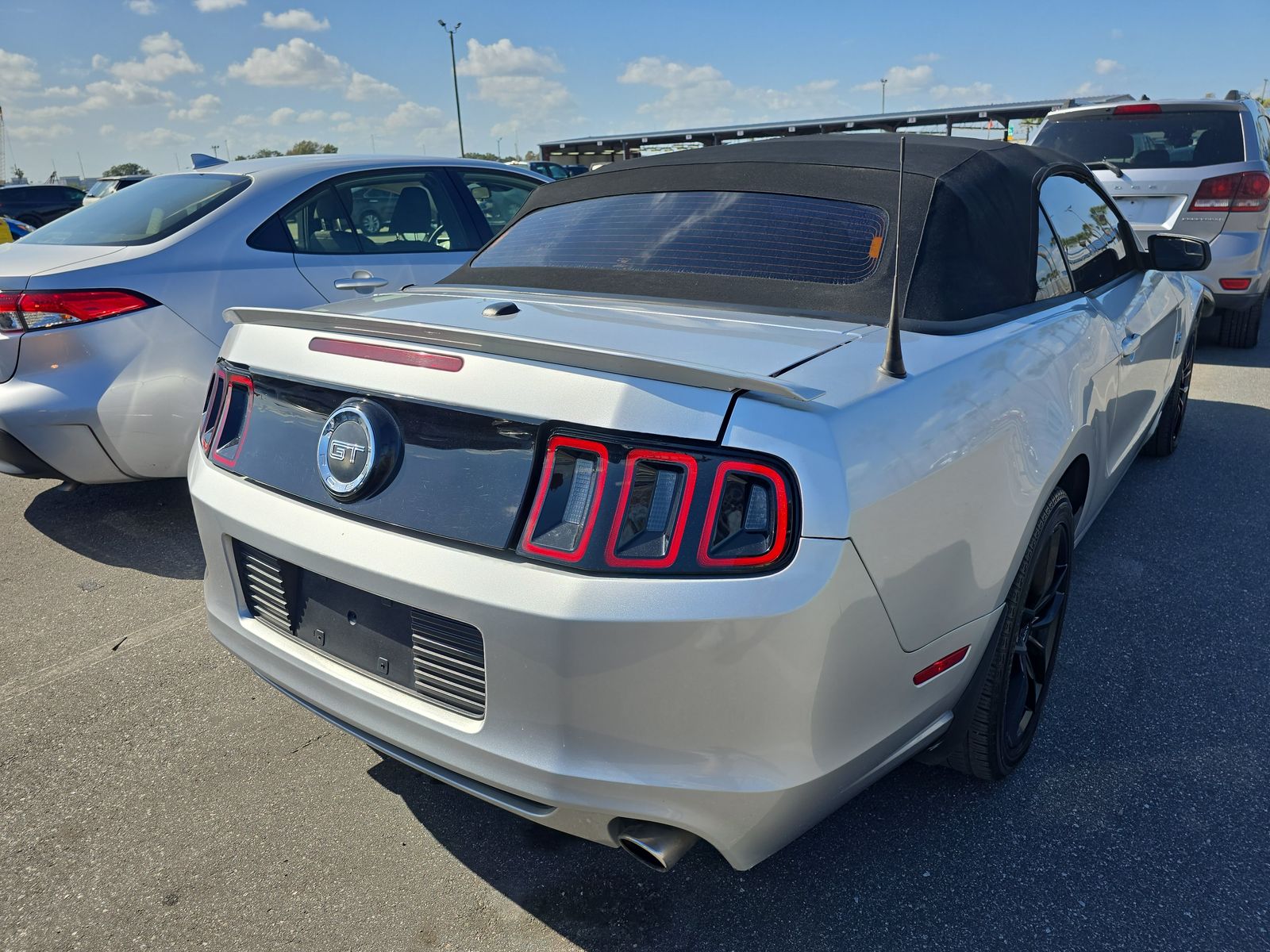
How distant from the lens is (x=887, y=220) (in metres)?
2.37

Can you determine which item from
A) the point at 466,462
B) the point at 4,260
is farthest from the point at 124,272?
the point at 466,462

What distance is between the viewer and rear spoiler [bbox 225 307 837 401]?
1.56 m

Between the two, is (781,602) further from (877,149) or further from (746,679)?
(877,149)

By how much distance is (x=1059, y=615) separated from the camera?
258 cm

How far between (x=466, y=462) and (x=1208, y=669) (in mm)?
2452

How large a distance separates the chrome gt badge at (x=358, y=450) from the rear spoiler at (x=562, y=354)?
169mm

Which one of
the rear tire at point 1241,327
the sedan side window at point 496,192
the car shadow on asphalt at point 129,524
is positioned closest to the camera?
the car shadow on asphalt at point 129,524

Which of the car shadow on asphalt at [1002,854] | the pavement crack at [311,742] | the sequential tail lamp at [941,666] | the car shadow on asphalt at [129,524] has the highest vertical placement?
the sequential tail lamp at [941,666]

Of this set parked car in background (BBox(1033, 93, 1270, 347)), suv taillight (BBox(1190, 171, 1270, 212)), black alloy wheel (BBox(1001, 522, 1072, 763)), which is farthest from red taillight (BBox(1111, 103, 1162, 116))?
black alloy wheel (BBox(1001, 522, 1072, 763))

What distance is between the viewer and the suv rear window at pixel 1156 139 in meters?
6.79

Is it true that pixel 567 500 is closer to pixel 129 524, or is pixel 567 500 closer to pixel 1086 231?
Answer: pixel 1086 231

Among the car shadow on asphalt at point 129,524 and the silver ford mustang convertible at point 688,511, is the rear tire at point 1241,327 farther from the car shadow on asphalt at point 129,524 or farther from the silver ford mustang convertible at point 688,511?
the car shadow on asphalt at point 129,524

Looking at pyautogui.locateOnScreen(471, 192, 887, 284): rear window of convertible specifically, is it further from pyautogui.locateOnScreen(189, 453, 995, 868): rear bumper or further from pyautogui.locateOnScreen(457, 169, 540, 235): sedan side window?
pyautogui.locateOnScreen(457, 169, 540, 235): sedan side window

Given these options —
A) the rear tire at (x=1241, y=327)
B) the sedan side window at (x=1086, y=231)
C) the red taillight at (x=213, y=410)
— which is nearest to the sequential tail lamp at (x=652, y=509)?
the red taillight at (x=213, y=410)
